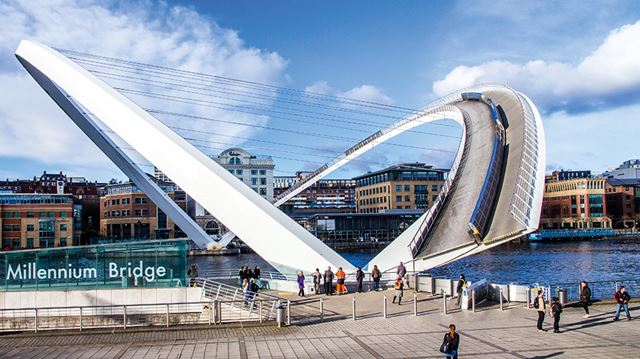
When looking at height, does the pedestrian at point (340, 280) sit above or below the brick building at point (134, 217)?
below

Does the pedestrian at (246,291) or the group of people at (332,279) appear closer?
the pedestrian at (246,291)

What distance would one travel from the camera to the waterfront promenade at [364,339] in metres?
13.6

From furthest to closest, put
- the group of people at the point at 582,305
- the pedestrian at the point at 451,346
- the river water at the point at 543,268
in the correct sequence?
1. the river water at the point at 543,268
2. the group of people at the point at 582,305
3. the pedestrian at the point at 451,346

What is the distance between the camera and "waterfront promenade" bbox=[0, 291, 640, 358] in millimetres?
13609

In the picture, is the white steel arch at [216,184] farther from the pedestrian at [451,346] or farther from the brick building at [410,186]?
the brick building at [410,186]

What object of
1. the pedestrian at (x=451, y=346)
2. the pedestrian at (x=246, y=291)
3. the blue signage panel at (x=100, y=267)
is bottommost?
the pedestrian at (x=451, y=346)

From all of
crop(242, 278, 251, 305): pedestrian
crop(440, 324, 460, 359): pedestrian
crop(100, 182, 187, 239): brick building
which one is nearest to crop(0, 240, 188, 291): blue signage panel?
crop(242, 278, 251, 305): pedestrian

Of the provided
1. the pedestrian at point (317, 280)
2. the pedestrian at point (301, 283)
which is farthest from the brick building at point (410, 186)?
the pedestrian at point (301, 283)

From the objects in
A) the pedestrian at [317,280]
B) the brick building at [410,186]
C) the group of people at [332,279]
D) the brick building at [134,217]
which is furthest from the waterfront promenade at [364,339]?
the brick building at [410,186]

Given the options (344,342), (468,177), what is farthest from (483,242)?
(344,342)

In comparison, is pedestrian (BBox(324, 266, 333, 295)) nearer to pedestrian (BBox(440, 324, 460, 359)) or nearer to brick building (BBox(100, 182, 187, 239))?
pedestrian (BBox(440, 324, 460, 359))

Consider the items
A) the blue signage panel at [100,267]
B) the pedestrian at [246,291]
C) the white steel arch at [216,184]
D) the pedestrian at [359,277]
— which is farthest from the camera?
the white steel arch at [216,184]

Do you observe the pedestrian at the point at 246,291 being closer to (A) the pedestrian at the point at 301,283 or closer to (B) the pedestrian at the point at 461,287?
(A) the pedestrian at the point at 301,283

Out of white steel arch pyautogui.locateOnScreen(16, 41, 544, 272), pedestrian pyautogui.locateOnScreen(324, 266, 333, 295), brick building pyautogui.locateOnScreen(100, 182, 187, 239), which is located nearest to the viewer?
pedestrian pyautogui.locateOnScreen(324, 266, 333, 295)
